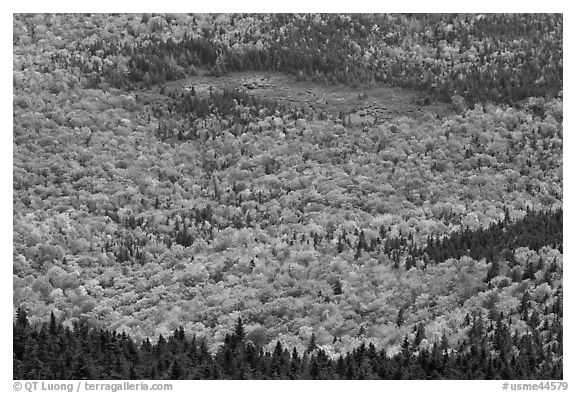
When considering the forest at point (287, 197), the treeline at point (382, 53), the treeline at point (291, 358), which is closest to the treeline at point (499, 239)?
the forest at point (287, 197)

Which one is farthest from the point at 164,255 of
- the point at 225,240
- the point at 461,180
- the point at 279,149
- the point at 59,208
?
the point at 461,180

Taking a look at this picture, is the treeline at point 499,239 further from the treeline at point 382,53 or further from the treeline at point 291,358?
the treeline at point 382,53

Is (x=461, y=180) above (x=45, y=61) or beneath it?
beneath

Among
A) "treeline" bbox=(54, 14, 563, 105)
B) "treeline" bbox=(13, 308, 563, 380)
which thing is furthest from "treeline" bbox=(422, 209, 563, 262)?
"treeline" bbox=(54, 14, 563, 105)

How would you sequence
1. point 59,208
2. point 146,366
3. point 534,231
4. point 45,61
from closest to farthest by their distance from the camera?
point 146,366
point 534,231
point 59,208
point 45,61

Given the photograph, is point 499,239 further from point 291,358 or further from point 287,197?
point 291,358

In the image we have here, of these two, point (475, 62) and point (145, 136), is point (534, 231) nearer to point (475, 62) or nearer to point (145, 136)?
point (475, 62)
